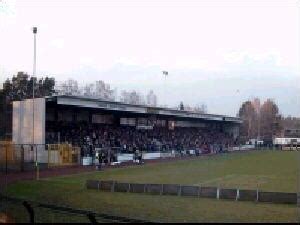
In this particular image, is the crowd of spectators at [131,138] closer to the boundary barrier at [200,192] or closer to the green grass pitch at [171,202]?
the green grass pitch at [171,202]

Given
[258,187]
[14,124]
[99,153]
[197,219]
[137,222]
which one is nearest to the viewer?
[137,222]

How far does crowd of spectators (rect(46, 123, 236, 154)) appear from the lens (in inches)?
2066

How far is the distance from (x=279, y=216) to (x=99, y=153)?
27078 millimetres

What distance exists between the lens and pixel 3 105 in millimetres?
77875

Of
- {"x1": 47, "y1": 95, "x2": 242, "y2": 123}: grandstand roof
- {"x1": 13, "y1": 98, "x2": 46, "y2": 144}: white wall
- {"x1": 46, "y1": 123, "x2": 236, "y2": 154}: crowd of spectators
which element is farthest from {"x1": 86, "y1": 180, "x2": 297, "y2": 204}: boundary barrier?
{"x1": 46, "y1": 123, "x2": 236, "y2": 154}: crowd of spectators

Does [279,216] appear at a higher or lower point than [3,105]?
lower

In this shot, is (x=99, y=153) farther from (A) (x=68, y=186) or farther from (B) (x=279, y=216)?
(B) (x=279, y=216)

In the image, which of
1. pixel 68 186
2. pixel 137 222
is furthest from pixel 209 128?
pixel 137 222

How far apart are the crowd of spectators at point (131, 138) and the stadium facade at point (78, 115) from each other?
882mm

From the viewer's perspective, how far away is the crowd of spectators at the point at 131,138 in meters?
52.5

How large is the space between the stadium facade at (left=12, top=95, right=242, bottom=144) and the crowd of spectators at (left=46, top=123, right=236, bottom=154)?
882mm

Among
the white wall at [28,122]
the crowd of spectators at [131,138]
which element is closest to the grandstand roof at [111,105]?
the white wall at [28,122]

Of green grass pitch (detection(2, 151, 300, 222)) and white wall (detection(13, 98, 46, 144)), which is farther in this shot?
white wall (detection(13, 98, 46, 144))

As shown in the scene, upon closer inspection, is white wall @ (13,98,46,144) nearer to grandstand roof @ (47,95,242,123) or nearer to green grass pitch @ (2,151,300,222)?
grandstand roof @ (47,95,242,123)
